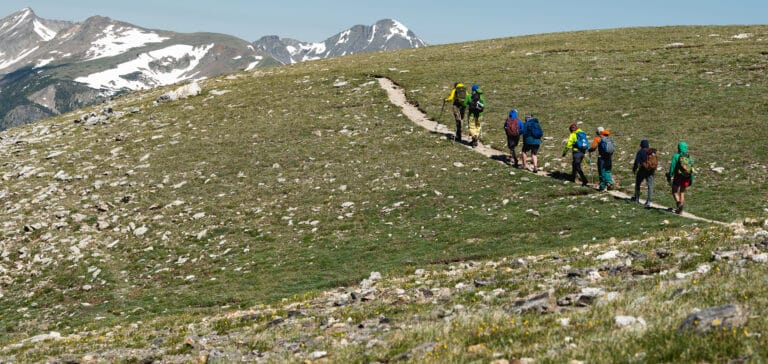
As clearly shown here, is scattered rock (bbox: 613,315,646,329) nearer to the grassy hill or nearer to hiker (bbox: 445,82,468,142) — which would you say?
the grassy hill

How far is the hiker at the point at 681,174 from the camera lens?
23.1m

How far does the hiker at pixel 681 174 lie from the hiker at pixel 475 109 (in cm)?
1336

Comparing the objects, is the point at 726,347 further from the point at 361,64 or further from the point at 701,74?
the point at 361,64

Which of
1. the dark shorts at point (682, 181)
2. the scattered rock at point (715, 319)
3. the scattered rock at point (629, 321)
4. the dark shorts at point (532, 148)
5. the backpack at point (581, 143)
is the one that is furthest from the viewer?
the dark shorts at point (532, 148)

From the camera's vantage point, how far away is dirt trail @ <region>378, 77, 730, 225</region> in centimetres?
2463

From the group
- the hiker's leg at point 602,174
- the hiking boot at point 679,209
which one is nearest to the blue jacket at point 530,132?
the hiker's leg at point 602,174

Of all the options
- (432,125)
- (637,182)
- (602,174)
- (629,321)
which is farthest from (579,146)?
(629,321)

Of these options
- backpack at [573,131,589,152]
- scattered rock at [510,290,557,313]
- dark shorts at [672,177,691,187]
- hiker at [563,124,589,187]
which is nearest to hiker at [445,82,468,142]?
hiker at [563,124,589,187]

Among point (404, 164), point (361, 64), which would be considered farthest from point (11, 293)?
point (361, 64)

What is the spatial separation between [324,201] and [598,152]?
46.5 ft

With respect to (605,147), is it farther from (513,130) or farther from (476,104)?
(476,104)

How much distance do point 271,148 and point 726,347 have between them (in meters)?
34.5

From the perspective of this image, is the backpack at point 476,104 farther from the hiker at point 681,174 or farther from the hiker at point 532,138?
the hiker at point 681,174

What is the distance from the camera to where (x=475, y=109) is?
3494 cm
